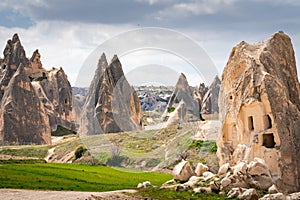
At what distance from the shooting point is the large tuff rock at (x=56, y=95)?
332 ft

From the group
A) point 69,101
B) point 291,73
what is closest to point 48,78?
point 69,101

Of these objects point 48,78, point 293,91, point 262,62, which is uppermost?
point 48,78

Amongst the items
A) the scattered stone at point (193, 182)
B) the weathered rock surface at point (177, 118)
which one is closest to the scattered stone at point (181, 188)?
the scattered stone at point (193, 182)

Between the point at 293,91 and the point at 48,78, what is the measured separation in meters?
87.2

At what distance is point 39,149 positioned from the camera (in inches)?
2359

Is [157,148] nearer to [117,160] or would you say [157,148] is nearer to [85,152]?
[117,160]

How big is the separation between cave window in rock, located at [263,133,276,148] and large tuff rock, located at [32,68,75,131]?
7470 cm

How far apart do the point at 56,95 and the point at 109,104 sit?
40.3m

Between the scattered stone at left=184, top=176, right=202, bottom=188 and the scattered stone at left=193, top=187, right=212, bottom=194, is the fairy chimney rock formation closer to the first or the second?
the scattered stone at left=184, top=176, right=202, bottom=188

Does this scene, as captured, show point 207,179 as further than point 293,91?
No

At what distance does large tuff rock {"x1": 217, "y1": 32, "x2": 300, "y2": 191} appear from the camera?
2670 cm

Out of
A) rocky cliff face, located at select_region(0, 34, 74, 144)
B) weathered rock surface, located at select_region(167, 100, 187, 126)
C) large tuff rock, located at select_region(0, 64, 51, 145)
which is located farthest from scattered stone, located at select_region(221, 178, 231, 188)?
rocky cliff face, located at select_region(0, 34, 74, 144)

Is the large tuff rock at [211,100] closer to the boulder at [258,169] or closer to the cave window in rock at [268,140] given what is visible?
the cave window in rock at [268,140]

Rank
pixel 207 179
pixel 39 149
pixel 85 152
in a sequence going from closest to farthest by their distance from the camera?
1. pixel 207 179
2. pixel 85 152
3. pixel 39 149
